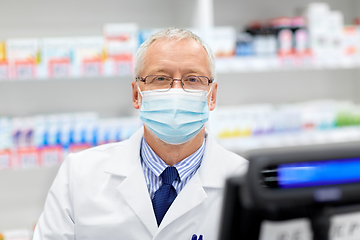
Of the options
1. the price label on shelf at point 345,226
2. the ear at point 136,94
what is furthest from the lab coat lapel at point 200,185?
the price label on shelf at point 345,226

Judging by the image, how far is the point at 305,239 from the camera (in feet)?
1.45

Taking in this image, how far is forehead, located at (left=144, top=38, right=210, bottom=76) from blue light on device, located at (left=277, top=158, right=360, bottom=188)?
1.11 metres

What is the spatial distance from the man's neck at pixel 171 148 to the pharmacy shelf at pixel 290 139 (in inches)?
50.3

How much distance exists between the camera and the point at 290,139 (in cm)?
298

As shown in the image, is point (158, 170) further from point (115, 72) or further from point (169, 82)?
point (115, 72)

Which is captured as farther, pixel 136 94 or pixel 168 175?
pixel 136 94

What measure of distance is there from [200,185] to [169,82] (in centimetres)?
44

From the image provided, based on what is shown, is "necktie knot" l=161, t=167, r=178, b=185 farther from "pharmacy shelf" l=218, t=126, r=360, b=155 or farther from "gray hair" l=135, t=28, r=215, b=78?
"pharmacy shelf" l=218, t=126, r=360, b=155

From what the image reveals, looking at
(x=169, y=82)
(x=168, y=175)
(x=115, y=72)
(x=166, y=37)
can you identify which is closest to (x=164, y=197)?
(x=168, y=175)

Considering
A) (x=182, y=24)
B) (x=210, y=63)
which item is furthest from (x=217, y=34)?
(x=210, y=63)

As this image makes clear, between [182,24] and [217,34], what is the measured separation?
0.41 metres

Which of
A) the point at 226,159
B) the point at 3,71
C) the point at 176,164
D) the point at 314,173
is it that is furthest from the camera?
the point at 3,71

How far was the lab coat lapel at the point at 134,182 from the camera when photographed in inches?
52.8

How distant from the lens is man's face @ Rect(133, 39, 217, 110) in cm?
148
